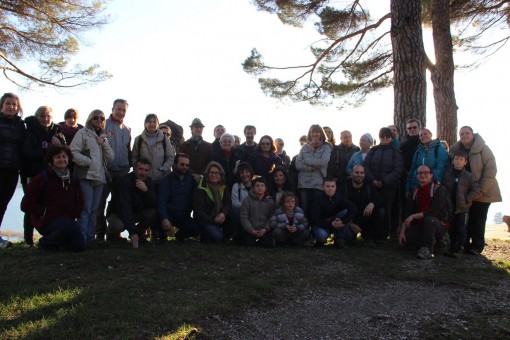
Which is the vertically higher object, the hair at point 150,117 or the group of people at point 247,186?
the hair at point 150,117

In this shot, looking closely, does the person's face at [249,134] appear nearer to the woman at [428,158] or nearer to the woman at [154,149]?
the woman at [154,149]

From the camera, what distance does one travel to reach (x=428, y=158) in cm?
648

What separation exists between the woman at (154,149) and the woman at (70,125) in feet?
Result: 2.92

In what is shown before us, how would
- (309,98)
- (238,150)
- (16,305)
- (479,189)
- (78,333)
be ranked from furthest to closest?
1. (309,98)
2. (238,150)
3. (479,189)
4. (16,305)
5. (78,333)

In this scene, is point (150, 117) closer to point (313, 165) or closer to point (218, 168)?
point (218, 168)

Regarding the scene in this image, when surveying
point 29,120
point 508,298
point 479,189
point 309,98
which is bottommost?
point 508,298

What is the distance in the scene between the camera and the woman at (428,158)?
6381mm

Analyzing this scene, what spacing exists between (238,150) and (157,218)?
1890 millimetres

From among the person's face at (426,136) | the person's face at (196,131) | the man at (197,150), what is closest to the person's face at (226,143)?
the man at (197,150)

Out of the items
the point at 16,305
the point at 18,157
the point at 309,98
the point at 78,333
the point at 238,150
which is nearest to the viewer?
the point at 78,333

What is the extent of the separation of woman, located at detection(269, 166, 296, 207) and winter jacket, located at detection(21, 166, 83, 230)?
3015 millimetres

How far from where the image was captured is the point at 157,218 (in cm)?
646

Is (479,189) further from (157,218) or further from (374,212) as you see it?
(157,218)

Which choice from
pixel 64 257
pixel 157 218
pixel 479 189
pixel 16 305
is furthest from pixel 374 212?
pixel 16 305
